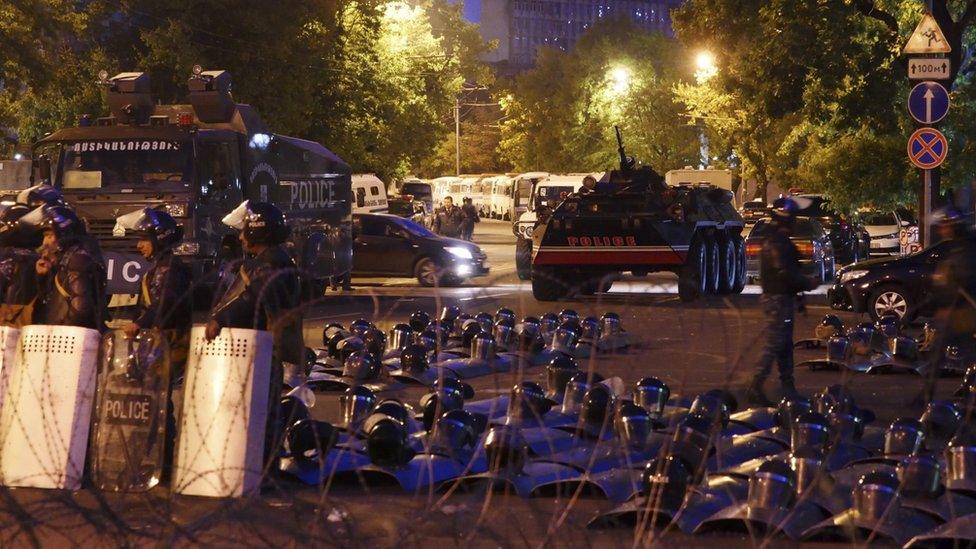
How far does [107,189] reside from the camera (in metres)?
21.0

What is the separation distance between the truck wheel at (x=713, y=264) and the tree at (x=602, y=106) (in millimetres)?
38231

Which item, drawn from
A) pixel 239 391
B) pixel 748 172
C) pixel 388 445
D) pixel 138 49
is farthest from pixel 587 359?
pixel 748 172

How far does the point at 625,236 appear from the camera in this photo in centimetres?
2336

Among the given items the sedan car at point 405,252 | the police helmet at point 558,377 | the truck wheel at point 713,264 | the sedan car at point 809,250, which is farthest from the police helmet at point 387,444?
the sedan car at point 405,252

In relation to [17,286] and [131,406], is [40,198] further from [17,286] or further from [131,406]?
[131,406]

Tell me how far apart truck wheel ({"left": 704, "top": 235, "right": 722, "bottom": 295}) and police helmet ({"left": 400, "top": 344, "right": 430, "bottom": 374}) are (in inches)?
442

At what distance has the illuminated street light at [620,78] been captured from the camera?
2864 inches

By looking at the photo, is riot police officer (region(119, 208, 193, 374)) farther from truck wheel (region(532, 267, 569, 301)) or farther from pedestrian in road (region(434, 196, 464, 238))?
pedestrian in road (region(434, 196, 464, 238))

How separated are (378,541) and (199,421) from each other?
166 centimetres

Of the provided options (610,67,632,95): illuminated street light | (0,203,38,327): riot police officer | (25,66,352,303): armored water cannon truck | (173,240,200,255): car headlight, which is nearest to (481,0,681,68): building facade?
(610,67,632,95): illuminated street light

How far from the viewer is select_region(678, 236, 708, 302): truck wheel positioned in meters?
23.3

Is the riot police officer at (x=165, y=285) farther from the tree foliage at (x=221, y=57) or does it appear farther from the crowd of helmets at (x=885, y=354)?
the tree foliage at (x=221, y=57)

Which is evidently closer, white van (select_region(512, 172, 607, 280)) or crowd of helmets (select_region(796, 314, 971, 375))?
crowd of helmets (select_region(796, 314, 971, 375))

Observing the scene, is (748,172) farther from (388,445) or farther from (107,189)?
(388,445)
